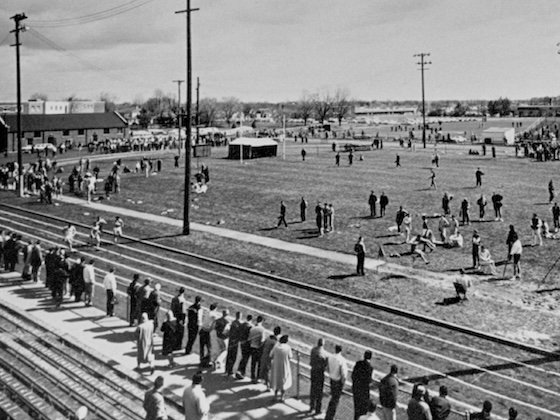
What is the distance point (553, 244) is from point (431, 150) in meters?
47.8

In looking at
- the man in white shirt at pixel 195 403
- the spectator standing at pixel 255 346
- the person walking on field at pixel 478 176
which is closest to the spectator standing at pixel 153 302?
the spectator standing at pixel 255 346

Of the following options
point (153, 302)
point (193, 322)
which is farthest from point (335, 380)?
point (153, 302)

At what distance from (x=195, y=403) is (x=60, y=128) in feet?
266

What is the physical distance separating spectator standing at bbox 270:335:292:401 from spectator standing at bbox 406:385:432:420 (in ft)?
9.18

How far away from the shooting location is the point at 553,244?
25.8 metres

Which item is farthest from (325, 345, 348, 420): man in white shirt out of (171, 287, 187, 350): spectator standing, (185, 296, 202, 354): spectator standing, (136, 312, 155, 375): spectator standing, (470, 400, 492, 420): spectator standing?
(171, 287, 187, 350): spectator standing

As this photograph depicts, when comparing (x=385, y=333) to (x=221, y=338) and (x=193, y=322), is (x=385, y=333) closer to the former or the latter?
(x=221, y=338)

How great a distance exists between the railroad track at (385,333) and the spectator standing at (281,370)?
2655mm

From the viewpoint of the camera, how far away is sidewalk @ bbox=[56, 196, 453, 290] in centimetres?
2170

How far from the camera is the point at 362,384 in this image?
35.0 ft

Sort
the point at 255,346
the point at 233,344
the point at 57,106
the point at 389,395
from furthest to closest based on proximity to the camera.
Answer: the point at 57,106
the point at 233,344
the point at 255,346
the point at 389,395

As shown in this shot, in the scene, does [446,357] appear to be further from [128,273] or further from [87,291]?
[128,273]

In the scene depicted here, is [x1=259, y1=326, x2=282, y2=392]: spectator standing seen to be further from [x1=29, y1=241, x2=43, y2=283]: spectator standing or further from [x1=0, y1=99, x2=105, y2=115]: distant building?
[x1=0, y1=99, x2=105, y2=115]: distant building

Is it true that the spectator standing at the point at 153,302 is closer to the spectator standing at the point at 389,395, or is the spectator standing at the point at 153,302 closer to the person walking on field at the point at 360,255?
the spectator standing at the point at 389,395
